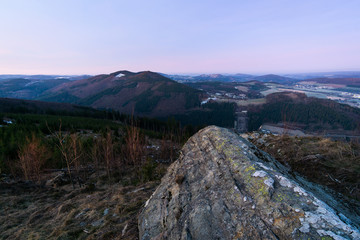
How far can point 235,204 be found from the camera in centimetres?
320

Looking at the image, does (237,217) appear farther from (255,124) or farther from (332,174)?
(255,124)

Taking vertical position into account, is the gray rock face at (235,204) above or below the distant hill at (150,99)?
above

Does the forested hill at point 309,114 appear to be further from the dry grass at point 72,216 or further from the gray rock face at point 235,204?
the dry grass at point 72,216

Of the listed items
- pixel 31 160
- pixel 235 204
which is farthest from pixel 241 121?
pixel 235 204

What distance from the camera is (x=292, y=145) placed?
1086cm

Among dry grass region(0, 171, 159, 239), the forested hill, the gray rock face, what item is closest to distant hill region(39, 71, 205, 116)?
the forested hill

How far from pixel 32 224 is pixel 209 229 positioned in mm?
7473

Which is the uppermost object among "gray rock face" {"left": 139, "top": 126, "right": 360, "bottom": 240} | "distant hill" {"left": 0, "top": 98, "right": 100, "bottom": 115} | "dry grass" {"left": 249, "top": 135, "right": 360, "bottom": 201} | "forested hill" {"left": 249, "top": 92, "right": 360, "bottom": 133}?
"gray rock face" {"left": 139, "top": 126, "right": 360, "bottom": 240}

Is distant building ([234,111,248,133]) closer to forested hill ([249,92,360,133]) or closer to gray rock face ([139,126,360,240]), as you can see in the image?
forested hill ([249,92,360,133])

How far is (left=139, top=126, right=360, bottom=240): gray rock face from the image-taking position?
2.44 meters

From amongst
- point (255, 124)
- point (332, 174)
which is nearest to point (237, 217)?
point (332, 174)

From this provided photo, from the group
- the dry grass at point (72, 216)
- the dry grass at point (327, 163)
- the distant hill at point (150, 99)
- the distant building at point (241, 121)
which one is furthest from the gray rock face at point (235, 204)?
the distant hill at point (150, 99)

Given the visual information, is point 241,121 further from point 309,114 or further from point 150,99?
point 150,99

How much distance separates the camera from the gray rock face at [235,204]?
2.44 metres
